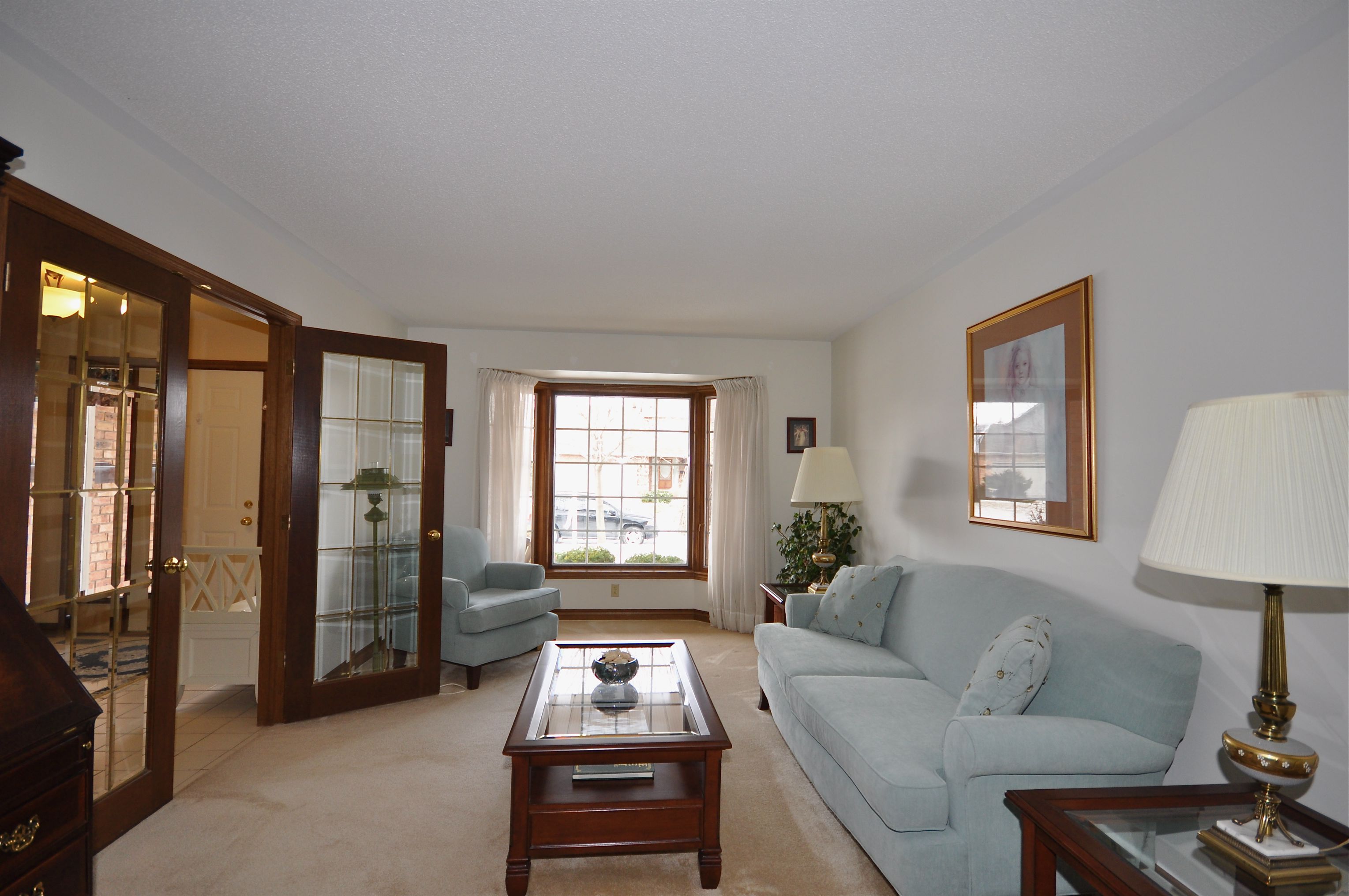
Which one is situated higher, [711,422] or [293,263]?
[293,263]

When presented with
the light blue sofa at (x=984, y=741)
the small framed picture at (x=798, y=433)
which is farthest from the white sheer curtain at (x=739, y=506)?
the light blue sofa at (x=984, y=741)

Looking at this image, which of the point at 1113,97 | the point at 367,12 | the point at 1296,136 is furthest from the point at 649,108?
the point at 1296,136

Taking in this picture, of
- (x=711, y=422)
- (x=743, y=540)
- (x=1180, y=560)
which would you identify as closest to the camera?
(x=1180, y=560)

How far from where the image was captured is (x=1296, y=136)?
6.24ft

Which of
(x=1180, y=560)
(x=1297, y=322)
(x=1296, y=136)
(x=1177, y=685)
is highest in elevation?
(x=1296, y=136)

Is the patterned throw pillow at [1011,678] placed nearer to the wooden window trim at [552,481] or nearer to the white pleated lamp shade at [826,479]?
the white pleated lamp shade at [826,479]

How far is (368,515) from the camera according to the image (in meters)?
4.02

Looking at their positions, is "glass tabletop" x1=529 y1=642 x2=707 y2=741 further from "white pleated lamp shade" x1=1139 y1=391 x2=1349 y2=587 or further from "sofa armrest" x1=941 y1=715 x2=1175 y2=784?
"white pleated lamp shade" x1=1139 y1=391 x2=1349 y2=587

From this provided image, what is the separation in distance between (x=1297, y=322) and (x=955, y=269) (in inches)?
78.5

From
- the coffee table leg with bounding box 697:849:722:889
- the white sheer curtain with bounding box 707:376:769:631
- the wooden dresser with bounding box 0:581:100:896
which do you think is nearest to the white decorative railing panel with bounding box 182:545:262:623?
the wooden dresser with bounding box 0:581:100:896

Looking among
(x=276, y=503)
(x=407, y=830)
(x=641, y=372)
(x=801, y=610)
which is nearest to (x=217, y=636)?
(x=276, y=503)

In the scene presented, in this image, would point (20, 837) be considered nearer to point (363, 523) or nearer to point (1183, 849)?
point (1183, 849)

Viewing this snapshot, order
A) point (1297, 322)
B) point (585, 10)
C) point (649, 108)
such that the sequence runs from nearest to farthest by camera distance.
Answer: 1. point (585, 10)
2. point (1297, 322)
3. point (649, 108)

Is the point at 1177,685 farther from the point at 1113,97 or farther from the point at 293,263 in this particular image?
the point at 293,263
